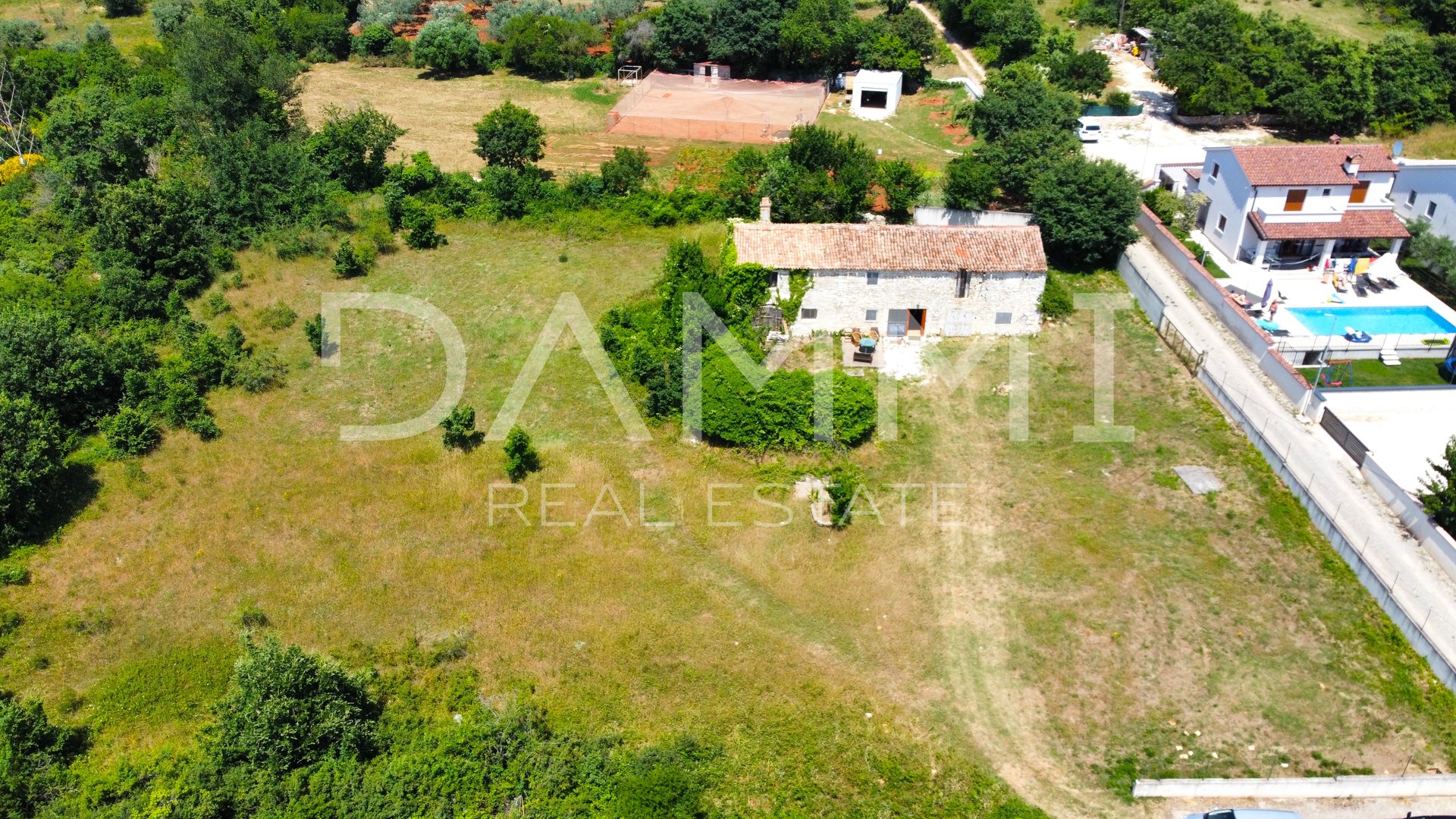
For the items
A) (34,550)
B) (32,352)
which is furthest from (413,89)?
(34,550)

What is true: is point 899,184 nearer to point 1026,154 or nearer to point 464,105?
point 1026,154

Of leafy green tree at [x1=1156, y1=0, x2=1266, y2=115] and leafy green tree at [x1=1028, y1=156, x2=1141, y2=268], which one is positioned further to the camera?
leafy green tree at [x1=1156, y1=0, x2=1266, y2=115]

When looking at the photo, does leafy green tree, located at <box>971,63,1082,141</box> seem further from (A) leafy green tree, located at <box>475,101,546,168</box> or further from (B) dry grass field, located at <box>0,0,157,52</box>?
(B) dry grass field, located at <box>0,0,157,52</box>

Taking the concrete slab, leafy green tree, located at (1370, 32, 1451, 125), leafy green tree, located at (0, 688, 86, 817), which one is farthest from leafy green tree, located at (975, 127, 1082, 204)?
leafy green tree, located at (0, 688, 86, 817)

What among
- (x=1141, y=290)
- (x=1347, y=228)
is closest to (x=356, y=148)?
(x=1141, y=290)

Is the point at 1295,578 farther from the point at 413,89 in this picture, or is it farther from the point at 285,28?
the point at 285,28

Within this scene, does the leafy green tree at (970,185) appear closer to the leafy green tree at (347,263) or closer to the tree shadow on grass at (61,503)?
the leafy green tree at (347,263)

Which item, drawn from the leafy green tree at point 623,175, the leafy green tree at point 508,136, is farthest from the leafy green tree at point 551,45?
the leafy green tree at point 623,175
